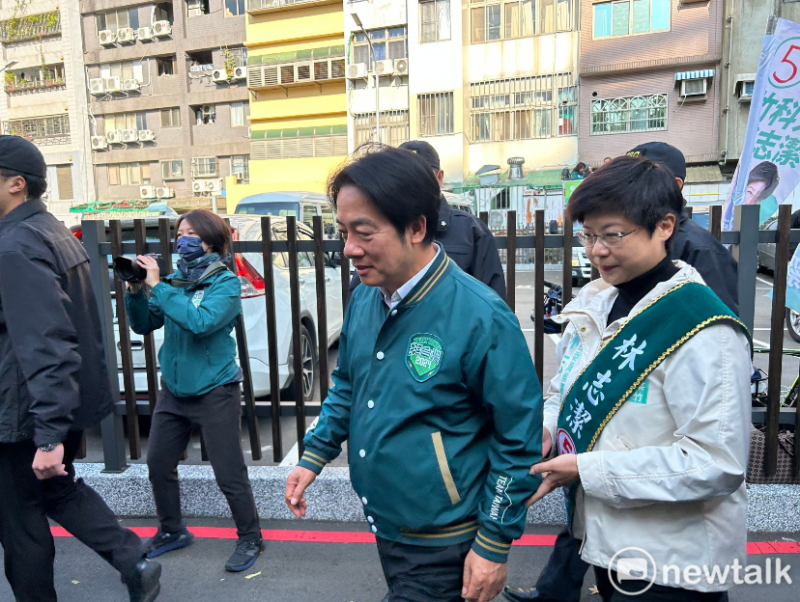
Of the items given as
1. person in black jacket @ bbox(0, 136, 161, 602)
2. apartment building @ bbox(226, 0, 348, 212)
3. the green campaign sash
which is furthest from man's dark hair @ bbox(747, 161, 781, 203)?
apartment building @ bbox(226, 0, 348, 212)

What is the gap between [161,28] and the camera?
31.3 meters

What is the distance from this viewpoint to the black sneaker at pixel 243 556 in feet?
9.61

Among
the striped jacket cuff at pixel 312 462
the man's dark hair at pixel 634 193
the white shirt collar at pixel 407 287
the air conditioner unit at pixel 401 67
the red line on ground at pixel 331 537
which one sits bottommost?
the red line on ground at pixel 331 537

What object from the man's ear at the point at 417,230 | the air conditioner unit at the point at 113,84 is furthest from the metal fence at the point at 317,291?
the air conditioner unit at the point at 113,84

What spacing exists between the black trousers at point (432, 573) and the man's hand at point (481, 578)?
6cm

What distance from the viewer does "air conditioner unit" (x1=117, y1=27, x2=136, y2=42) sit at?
32.0 metres

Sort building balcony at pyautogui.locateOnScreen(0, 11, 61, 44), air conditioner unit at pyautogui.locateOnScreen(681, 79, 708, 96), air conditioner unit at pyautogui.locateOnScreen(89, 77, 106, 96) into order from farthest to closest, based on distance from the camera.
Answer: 1. building balcony at pyautogui.locateOnScreen(0, 11, 61, 44)
2. air conditioner unit at pyautogui.locateOnScreen(89, 77, 106, 96)
3. air conditioner unit at pyautogui.locateOnScreen(681, 79, 708, 96)

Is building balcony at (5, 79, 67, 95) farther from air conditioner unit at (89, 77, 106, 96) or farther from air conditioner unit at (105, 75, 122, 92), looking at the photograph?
air conditioner unit at (105, 75, 122, 92)

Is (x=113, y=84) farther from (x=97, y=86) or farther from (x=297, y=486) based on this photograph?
(x=297, y=486)

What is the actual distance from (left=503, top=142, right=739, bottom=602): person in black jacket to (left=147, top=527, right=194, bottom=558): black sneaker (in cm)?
170

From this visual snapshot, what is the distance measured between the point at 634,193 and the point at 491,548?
96 cm

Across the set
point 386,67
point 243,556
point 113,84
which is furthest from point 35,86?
point 243,556

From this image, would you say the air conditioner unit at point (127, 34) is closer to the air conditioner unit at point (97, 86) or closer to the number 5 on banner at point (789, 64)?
the air conditioner unit at point (97, 86)

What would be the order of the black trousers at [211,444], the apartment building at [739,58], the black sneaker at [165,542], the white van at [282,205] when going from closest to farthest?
1. the black trousers at [211,444]
2. the black sneaker at [165,542]
3. the white van at [282,205]
4. the apartment building at [739,58]
